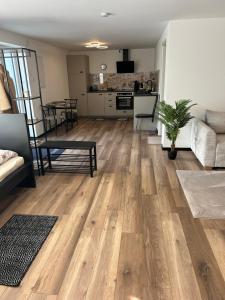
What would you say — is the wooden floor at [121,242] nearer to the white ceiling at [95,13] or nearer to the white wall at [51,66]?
the white ceiling at [95,13]

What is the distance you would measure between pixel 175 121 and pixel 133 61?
190 inches

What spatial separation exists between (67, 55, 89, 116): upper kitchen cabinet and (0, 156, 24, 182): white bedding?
560 cm

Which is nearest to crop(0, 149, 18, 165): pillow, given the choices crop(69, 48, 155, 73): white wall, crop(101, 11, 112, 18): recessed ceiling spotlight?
crop(101, 11, 112, 18): recessed ceiling spotlight

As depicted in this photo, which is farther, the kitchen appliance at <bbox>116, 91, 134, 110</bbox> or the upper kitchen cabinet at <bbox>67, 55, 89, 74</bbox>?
the kitchen appliance at <bbox>116, 91, 134, 110</bbox>

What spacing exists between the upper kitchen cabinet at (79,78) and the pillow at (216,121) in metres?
5.15

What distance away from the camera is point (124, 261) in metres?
1.83

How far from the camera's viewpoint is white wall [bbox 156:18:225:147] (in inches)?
148

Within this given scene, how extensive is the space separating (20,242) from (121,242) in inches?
36.4

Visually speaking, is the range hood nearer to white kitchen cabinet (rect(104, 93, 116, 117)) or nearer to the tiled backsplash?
the tiled backsplash

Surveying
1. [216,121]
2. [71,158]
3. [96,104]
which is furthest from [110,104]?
[216,121]

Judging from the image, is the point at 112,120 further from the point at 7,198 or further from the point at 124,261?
the point at 124,261

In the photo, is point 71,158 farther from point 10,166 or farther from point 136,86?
point 136,86

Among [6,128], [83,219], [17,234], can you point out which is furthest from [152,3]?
[17,234]

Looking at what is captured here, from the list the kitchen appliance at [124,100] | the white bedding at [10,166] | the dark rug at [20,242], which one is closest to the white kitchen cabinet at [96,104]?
the kitchen appliance at [124,100]
